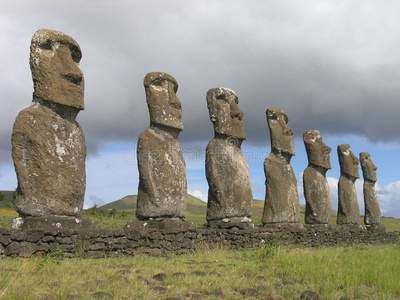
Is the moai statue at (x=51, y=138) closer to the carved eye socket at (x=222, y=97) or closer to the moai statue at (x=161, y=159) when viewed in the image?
the moai statue at (x=161, y=159)

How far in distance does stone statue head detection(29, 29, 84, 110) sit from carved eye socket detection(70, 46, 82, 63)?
2.1 inches

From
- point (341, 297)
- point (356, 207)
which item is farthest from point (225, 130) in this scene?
point (356, 207)

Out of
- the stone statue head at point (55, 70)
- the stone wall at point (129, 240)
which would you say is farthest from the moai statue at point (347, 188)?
the stone statue head at point (55, 70)

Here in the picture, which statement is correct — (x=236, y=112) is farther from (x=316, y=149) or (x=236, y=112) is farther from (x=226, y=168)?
(x=316, y=149)

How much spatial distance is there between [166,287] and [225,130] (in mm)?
6555

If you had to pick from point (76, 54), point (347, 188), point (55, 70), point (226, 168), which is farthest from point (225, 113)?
point (347, 188)

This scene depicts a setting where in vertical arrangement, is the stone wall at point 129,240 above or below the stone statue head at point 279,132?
below

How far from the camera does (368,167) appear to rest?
20.2 m

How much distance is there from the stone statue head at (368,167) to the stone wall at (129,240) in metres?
7.98

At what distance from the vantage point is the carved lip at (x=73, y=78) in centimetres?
815

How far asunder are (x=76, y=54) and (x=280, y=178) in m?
7.18

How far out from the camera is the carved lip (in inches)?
321

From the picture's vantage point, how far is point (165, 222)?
924 cm

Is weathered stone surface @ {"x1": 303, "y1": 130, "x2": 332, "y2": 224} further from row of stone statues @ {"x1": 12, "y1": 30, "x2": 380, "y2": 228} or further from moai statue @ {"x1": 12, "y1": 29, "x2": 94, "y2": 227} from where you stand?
moai statue @ {"x1": 12, "y1": 29, "x2": 94, "y2": 227}
